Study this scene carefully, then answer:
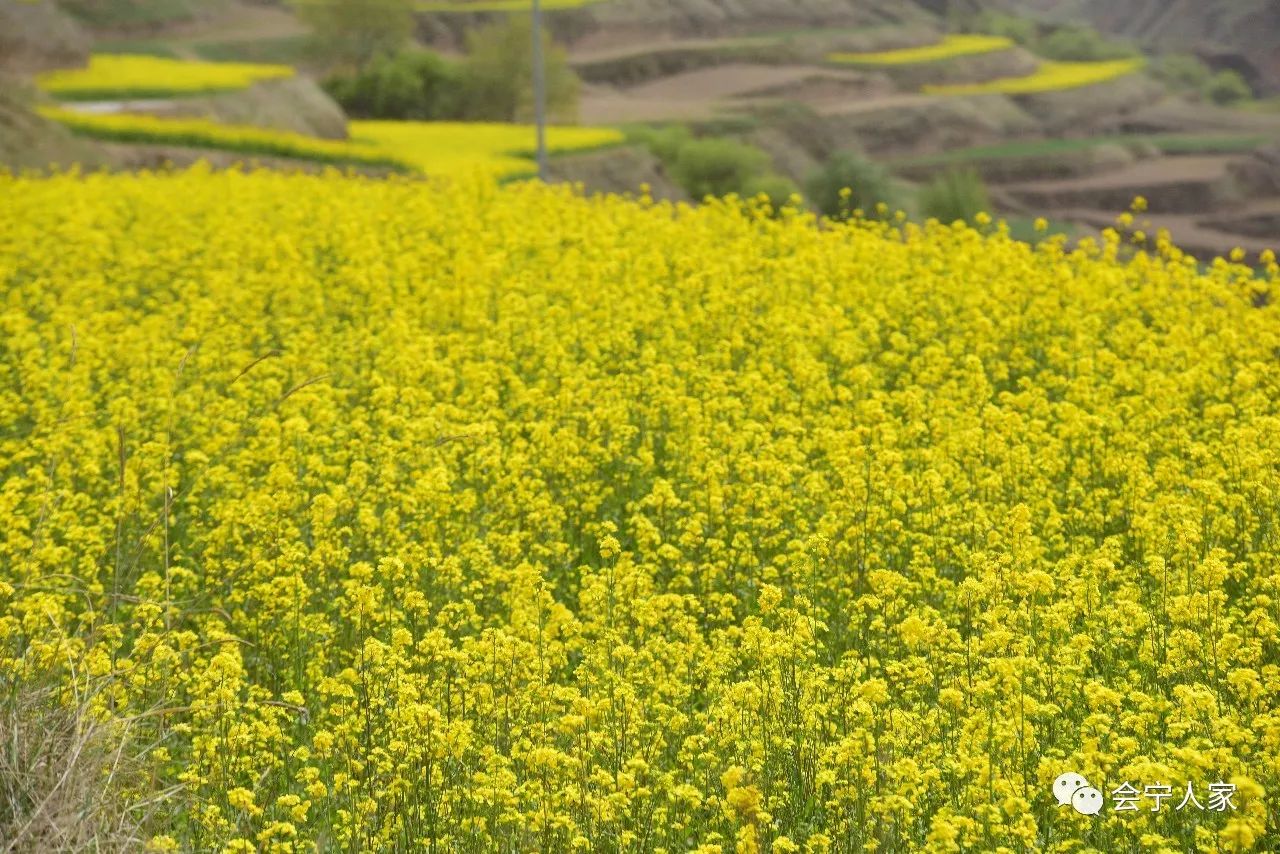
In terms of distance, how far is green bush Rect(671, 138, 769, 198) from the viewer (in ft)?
112

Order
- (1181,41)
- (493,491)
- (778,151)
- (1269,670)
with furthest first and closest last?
(1181,41), (778,151), (493,491), (1269,670)

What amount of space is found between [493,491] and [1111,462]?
3.60 metres

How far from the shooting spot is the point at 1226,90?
7038cm

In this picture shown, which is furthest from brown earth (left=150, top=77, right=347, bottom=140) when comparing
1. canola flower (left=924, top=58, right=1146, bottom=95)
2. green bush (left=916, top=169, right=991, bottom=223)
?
canola flower (left=924, top=58, right=1146, bottom=95)

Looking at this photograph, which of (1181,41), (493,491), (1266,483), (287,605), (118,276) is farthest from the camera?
(1181,41)

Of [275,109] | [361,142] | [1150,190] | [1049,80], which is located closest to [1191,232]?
[1150,190]

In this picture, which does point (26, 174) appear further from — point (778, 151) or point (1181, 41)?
point (1181, 41)

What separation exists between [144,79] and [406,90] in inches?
281

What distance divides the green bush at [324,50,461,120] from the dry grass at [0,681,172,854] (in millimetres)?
37338

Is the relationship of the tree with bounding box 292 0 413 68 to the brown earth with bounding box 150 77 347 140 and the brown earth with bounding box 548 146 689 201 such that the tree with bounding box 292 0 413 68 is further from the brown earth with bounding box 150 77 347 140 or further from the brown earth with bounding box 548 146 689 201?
the brown earth with bounding box 548 146 689 201

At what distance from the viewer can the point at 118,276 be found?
49.1ft

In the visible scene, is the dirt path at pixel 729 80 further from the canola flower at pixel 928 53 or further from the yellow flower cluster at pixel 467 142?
the yellow flower cluster at pixel 467 142

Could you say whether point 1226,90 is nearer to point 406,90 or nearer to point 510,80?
point 510,80

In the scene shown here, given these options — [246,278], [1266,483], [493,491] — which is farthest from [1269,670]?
[246,278]
